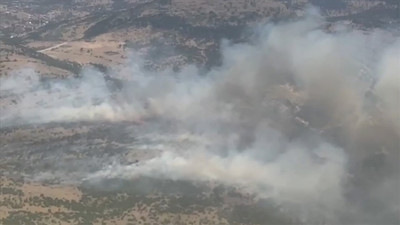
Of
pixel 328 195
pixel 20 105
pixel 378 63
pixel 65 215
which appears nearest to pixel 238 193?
pixel 328 195

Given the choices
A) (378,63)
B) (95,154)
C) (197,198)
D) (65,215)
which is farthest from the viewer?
(378,63)

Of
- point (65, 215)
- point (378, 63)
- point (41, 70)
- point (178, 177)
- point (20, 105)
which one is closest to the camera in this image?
point (65, 215)

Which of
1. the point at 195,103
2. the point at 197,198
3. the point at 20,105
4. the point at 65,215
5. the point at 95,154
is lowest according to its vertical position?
the point at 65,215

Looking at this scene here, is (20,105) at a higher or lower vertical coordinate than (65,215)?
higher

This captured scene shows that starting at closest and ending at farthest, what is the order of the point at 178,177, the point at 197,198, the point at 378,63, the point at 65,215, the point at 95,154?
the point at 65,215 → the point at 197,198 → the point at 178,177 → the point at 95,154 → the point at 378,63

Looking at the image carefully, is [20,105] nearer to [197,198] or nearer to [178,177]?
[178,177]

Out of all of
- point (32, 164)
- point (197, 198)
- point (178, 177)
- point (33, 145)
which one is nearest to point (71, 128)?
point (33, 145)

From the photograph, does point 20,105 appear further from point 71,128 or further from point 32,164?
point 32,164

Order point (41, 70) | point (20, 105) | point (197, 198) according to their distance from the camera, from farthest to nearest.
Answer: point (41, 70), point (20, 105), point (197, 198)

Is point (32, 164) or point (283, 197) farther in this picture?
point (32, 164)
